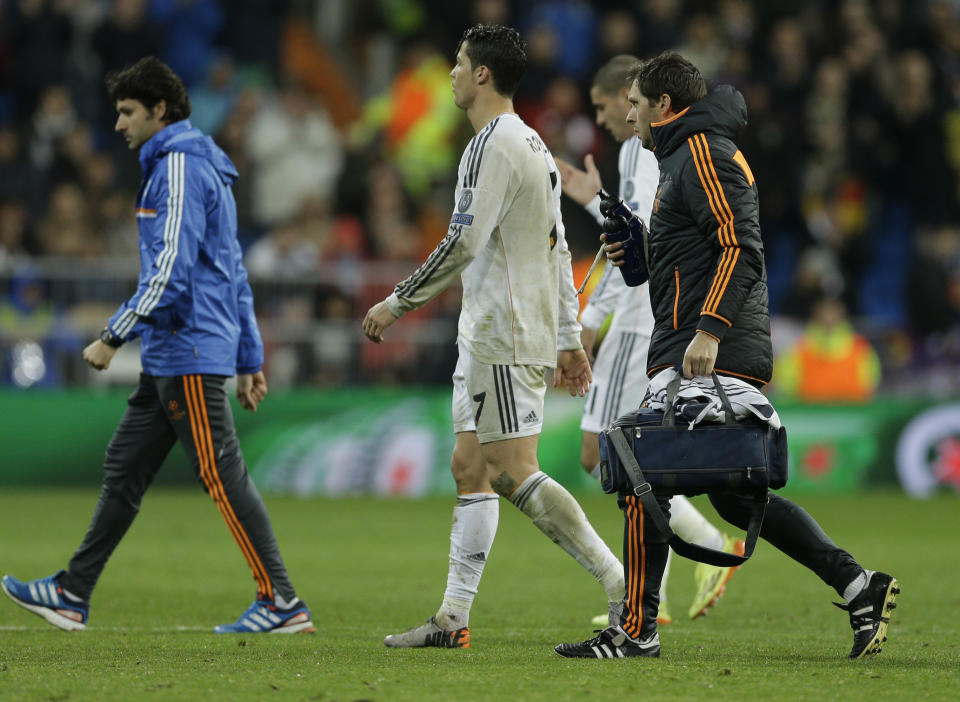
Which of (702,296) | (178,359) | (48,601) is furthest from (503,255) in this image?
(48,601)

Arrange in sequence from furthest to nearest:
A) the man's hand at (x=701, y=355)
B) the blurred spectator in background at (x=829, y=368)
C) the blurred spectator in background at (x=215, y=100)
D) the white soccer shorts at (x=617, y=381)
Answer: the blurred spectator in background at (x=215, y=100), the blurred spectator in background at (x=829, y=368), the white soccer shorts at (x=617, y=381), the man's hand at (x=701, y=355)

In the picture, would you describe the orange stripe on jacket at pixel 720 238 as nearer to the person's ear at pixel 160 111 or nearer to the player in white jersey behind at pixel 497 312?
the player in white jersey behind at pixel 497 312

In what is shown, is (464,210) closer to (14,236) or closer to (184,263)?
(184,263)

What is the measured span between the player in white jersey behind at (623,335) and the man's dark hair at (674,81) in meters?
1.59

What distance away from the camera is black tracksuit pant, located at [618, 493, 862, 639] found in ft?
18.6

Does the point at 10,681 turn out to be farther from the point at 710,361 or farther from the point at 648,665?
the point at 710,361

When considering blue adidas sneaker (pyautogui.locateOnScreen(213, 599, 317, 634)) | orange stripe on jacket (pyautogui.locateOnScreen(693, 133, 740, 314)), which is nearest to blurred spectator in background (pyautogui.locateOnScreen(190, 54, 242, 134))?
blue adidas sneaker (pyautogui.locateOnScreen(213, 599, 317, 634))

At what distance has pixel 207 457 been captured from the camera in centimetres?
686

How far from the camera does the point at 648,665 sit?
18.1 ft

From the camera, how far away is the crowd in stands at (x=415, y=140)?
1566 centimetres

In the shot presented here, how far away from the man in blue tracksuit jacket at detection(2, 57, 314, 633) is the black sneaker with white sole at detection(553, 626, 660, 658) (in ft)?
5.21

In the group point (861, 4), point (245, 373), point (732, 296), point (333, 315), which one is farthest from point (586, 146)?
point (732, 296)

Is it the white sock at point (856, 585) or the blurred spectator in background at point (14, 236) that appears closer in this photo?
the white sock at point (856, 585)

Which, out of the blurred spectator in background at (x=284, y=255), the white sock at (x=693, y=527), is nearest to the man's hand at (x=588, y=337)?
the white sock at (x=693, y=527)
